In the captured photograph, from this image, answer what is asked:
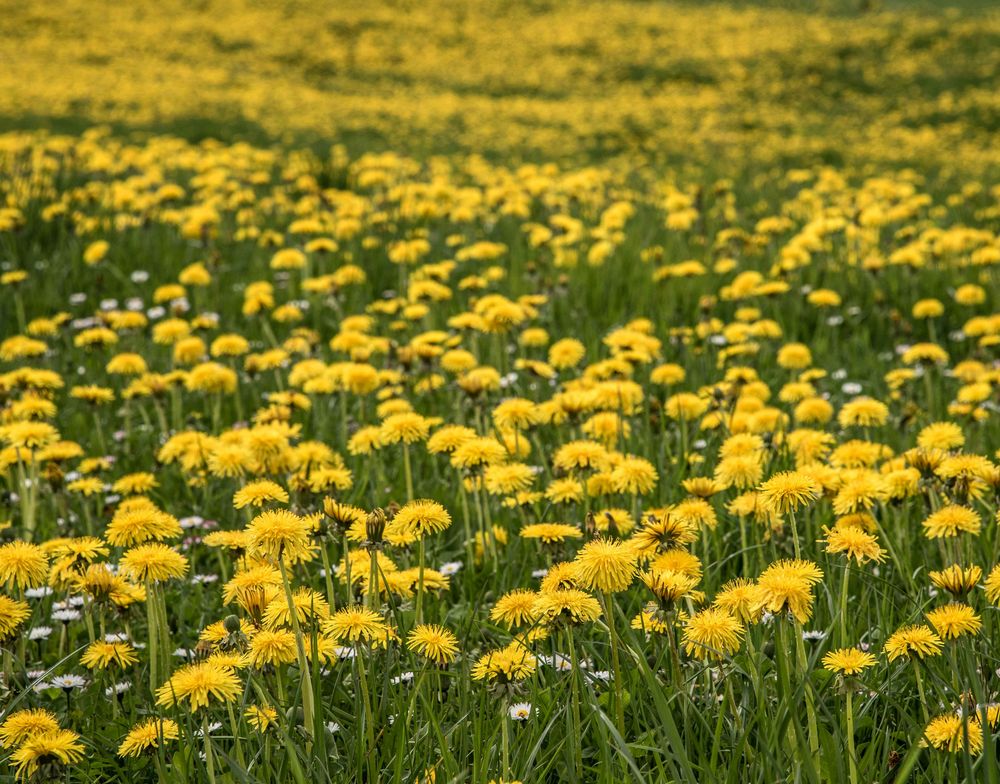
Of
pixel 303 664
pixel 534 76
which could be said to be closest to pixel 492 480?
pixel 303 664

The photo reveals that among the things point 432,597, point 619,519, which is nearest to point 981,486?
point 619,519

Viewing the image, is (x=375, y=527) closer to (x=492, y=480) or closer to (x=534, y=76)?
(x=492, y=480)

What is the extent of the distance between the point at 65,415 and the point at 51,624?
1.82 m

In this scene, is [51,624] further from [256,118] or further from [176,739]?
[256,118]

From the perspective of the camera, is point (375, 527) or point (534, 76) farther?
point (534, 76)

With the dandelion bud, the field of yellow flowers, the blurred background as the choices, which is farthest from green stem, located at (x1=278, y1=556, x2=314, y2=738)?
the blurred background

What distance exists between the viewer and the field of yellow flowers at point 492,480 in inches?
65.4

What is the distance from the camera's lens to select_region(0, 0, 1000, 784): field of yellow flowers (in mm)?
1660

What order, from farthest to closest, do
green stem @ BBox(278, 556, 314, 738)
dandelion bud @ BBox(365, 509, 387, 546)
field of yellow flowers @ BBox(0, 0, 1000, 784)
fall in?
dandelion bud @ BBox(365, 509, 387, 546) < field of yellow flowers @ BBox(0, 0, 1000, 784) < green stem @ BBox(278, 556, 314, 738)

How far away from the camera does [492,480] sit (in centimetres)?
253

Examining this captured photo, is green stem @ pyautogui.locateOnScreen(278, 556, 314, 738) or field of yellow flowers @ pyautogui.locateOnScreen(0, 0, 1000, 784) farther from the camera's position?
field of yellow flowers @ pyautogui.locateOnScreen(0, 0, 1000, 784)

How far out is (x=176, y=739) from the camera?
1771mm

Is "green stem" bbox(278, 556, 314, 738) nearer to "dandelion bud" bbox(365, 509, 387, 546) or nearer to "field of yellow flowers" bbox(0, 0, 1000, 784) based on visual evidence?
"field of yellow flowers" bbox(0, 0, 1000, 784)

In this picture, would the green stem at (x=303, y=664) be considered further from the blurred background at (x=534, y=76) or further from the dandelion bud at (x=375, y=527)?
the blurred background at (x=534, y=76)
